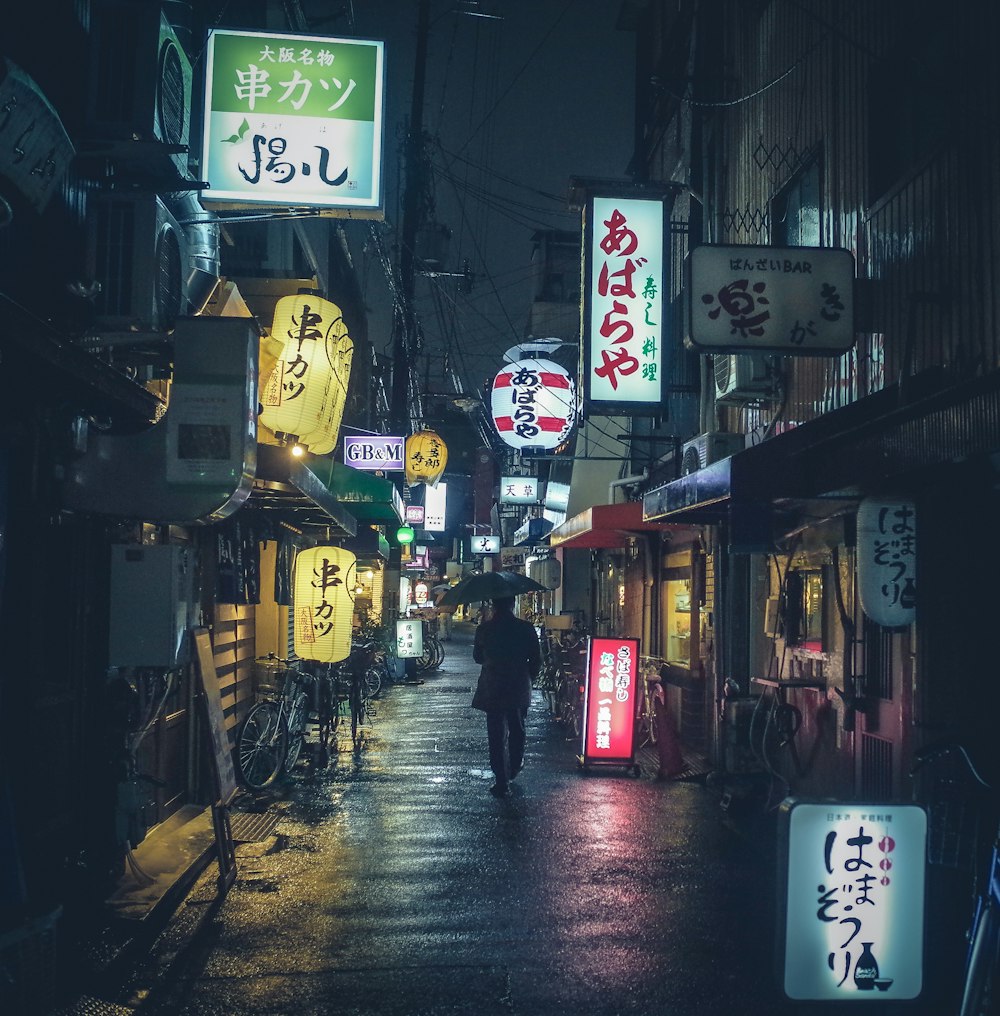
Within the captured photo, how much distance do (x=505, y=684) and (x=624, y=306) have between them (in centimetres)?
571

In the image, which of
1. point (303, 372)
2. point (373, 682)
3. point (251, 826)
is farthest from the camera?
point (373, 682)

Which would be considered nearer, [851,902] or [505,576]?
[851,902]

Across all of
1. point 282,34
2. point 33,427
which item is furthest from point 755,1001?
point 282,34

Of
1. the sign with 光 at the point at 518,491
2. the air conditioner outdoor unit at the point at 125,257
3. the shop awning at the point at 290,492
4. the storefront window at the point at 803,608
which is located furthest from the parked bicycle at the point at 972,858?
the sign with 光 at the point at 518,491

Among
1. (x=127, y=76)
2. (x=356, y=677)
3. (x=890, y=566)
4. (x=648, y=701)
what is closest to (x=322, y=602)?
(x=356, y=677)

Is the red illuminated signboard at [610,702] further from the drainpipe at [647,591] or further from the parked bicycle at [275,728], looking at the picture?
the drainpipe at [647,591]

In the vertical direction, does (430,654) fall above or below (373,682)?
below

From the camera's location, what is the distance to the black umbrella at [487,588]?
14.5 meters

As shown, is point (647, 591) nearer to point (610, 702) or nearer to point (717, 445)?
point (717, 445)

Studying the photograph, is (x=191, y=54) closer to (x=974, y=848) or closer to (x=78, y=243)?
(x=78, y=243)

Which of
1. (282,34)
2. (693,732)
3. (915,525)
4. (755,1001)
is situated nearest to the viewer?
(755,1001)

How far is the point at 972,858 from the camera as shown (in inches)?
218

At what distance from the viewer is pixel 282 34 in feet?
32.6

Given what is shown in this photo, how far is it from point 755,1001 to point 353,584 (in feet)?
33.2
